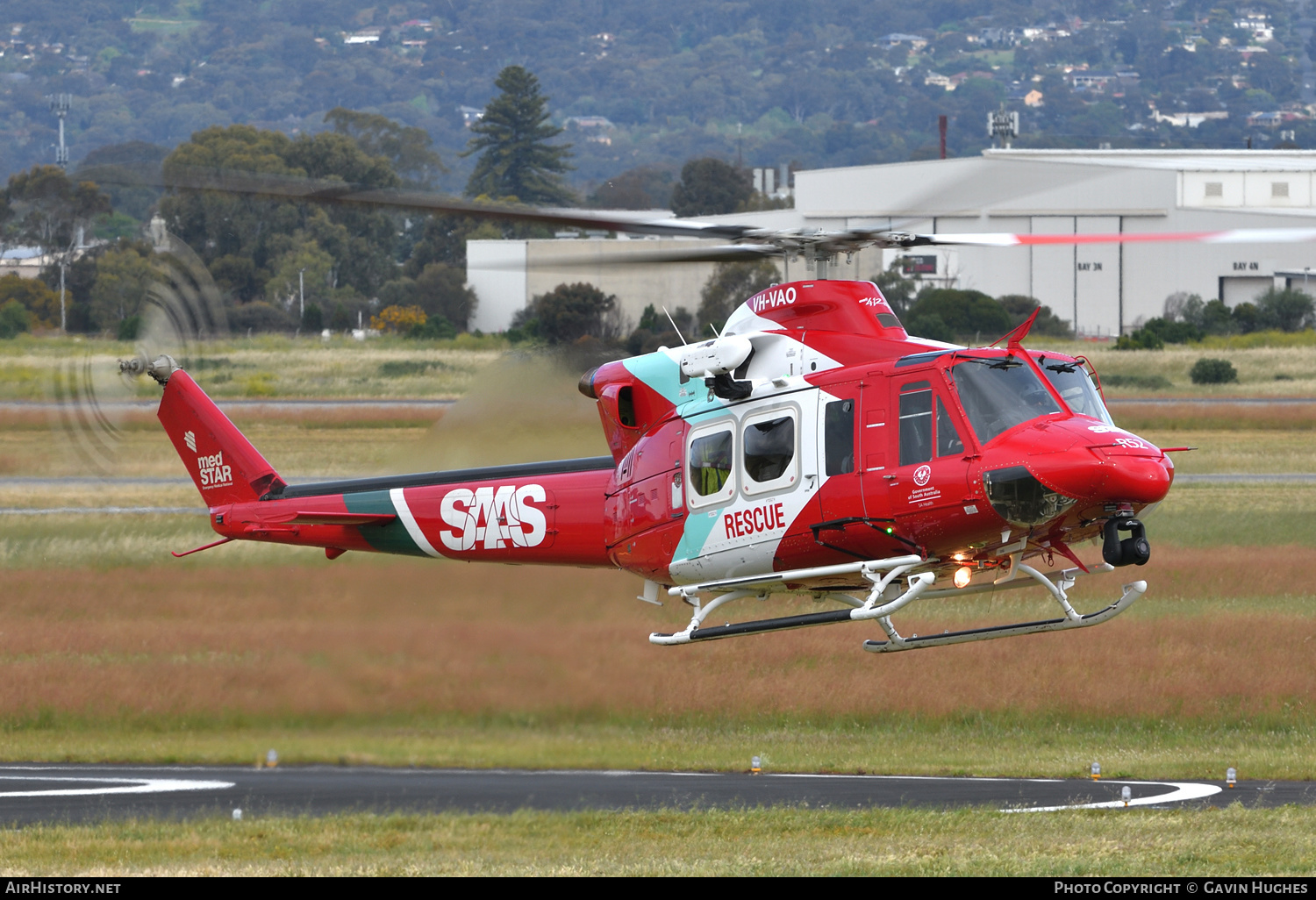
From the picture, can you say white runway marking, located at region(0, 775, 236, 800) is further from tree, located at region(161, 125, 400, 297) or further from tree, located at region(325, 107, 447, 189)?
tree, located at region(325, 107, 447, 189)

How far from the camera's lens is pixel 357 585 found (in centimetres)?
2000

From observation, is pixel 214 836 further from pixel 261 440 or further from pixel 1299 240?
pixel 261 440

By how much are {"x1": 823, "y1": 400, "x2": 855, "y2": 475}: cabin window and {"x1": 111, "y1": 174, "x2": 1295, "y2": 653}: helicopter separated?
2 cm

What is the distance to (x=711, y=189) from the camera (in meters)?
93.2

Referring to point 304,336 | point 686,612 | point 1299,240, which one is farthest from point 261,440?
point 1299,240

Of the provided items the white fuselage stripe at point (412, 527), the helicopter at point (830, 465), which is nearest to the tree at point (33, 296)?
the white fuselage stripe at point (412, 527)

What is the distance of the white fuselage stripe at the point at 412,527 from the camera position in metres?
16.9

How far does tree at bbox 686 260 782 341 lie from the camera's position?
46.4 m

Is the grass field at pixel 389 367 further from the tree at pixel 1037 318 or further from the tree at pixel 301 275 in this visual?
the tree at pixel 301 275

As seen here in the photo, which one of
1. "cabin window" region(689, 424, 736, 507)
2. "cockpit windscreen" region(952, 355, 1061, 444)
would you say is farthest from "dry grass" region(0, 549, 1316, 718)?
"cockpit windscreen" region(952, 355, 1061, 444)

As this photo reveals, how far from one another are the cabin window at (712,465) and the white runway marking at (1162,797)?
5564mm

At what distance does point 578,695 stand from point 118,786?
569cm
